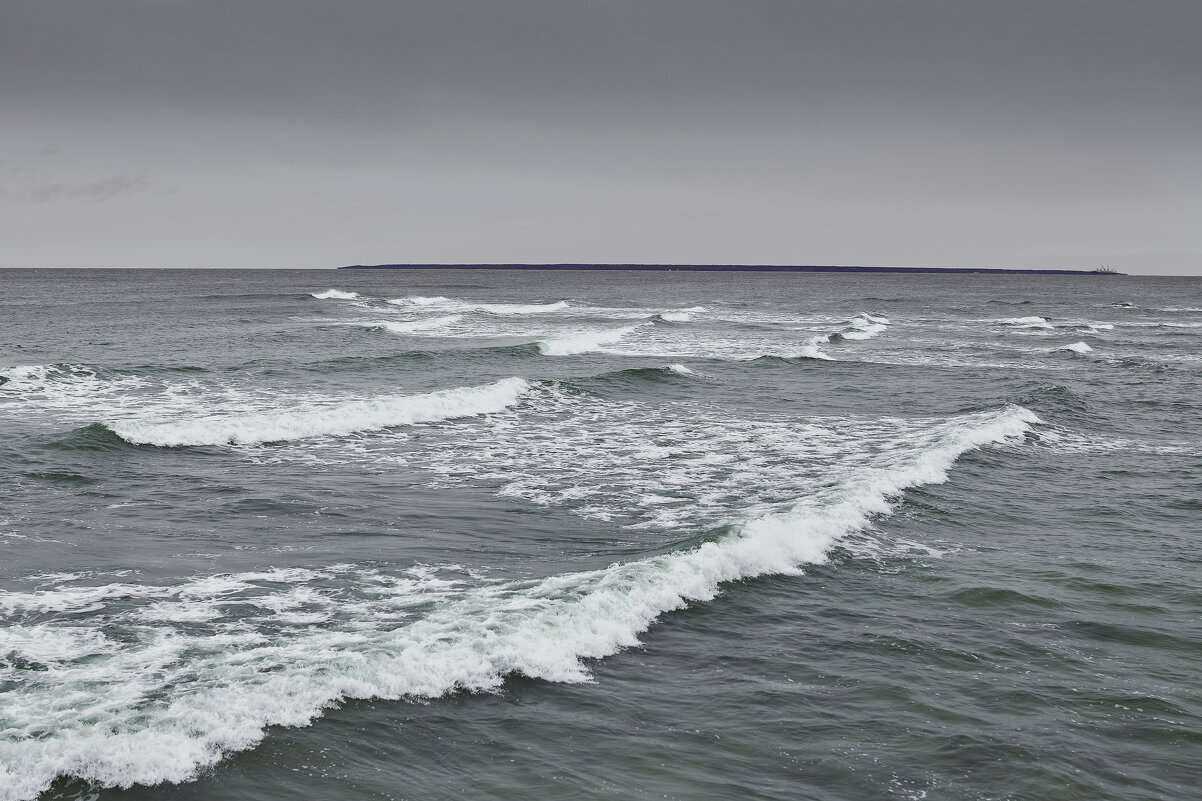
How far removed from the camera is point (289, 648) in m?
9.34

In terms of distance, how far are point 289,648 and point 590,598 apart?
3.27 m

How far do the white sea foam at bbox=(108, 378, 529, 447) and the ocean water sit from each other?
0.38 ft

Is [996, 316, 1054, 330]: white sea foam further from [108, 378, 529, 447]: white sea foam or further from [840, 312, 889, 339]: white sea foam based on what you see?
[108, 378, 529, 447]: white sea foam

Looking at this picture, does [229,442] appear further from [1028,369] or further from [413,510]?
[1028,369]

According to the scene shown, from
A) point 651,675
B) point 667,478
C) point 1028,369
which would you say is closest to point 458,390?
point 667,478

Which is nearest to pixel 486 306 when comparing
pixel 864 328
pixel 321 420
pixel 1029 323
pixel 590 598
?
pixel 864 328

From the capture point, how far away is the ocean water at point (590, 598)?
7449 mm

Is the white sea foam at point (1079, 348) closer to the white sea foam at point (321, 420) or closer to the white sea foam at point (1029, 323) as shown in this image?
the white sea foam at point (1029, 323)

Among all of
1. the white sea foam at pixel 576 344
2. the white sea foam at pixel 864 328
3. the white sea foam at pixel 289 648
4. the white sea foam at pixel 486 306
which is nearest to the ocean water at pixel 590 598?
the white sea foam at pixel 289 648

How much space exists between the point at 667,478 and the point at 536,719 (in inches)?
387

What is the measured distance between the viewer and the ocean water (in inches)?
293

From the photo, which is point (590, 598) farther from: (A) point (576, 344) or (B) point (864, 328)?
(B) point (864, 328)

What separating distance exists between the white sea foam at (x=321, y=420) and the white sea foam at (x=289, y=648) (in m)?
9.59

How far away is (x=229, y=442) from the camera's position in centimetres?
2020
